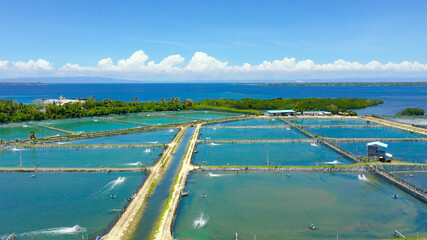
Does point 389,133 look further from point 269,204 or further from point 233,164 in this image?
point 269,204

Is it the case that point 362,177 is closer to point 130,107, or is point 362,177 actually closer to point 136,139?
point 136,139

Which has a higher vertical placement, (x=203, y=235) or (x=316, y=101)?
(x=316, y=101)

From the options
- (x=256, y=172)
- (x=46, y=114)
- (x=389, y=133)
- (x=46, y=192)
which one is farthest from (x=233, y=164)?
(x=46, y=114)

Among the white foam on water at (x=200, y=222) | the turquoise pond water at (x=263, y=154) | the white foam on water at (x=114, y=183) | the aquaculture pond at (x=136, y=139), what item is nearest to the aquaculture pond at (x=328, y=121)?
the turquoise pond water at (x=263, y=154)

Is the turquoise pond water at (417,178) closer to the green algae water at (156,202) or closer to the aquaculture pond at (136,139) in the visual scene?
the green algae water at (156,202)

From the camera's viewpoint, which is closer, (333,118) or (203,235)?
(203,235)

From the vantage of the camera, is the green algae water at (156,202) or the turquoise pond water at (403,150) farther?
the turquoise pond water at (403,150)

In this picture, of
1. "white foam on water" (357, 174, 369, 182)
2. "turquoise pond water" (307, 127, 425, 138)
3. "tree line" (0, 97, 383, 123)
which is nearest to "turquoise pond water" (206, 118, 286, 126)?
"tree line" (0, 97, 383, 123)
